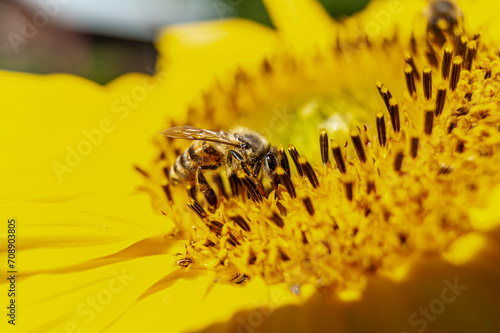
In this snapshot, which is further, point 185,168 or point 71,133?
point 71,133

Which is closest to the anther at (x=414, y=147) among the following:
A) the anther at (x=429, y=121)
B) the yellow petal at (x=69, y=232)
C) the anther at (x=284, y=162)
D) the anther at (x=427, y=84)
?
the anther at (x=429, y=121)

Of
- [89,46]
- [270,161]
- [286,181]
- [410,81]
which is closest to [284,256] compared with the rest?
[286,181]

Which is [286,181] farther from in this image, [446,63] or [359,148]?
[446,63]

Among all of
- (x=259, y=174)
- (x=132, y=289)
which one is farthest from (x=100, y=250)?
(x=259, y=174)

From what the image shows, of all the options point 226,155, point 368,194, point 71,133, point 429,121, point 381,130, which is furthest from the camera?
point 71,133

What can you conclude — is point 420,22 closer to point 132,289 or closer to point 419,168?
point 419,168
